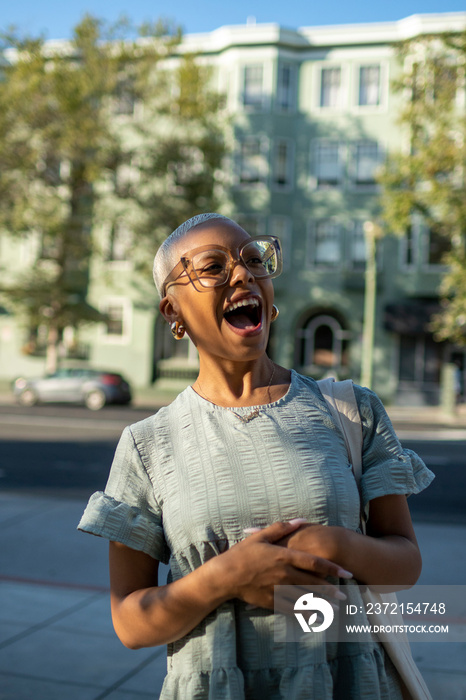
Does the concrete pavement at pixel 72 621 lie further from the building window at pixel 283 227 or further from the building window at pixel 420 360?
the building window at pixel 283 227

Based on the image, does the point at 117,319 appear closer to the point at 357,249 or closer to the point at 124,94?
the point at 124,94

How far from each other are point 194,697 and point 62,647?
349cm

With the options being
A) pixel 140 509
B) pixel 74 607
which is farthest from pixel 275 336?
pixel 140 509

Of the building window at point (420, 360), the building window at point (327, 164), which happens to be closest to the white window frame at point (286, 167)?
the building window at point (327, 164)

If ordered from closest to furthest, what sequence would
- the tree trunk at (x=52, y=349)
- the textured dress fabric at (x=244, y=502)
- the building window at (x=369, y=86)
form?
the textured dress fabric at (x=244, y=502), the tree trunk at (x=52, y=349), the building window at (x=369, y=86)

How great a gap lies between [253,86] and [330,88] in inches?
126

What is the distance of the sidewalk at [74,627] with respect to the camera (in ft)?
13.6

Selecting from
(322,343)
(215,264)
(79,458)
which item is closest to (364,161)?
(322,343)

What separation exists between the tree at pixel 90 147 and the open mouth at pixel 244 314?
84.9 ft

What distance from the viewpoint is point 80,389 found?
24391 mm

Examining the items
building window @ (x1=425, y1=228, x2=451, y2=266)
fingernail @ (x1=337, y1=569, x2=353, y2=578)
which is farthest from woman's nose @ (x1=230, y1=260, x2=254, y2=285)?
building window @ (x1=425, y1=228, x2=451, y2=266)

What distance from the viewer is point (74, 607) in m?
5.45

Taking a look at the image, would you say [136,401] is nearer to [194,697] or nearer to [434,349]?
[434,349]

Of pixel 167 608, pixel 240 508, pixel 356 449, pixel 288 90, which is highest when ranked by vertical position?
pixel 288 90
